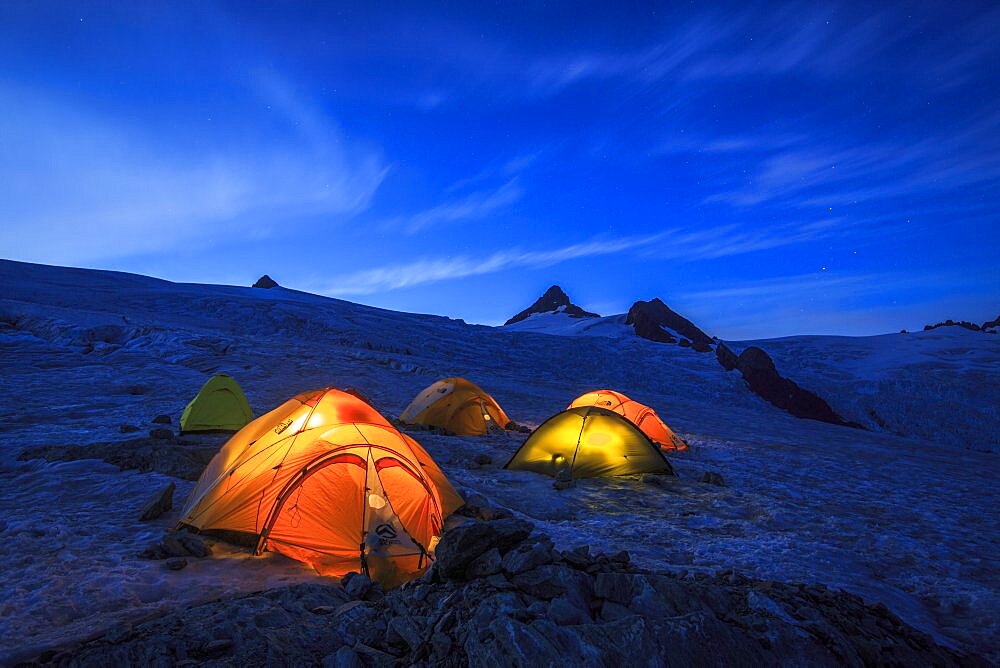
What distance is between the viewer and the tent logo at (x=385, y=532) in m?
6.35

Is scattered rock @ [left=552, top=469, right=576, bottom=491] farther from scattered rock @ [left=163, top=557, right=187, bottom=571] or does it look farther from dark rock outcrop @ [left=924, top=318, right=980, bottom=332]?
dark rock outcrop @ [left=924, top=318, right=980, bottom=332]

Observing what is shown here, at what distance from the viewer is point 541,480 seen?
1091 cm

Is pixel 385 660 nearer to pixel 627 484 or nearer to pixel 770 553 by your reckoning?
pixel 770 553

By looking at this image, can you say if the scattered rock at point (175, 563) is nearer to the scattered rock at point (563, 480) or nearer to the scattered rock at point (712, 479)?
the scattered rock at point (563, 480)

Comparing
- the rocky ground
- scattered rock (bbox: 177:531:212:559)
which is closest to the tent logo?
the rocky ground

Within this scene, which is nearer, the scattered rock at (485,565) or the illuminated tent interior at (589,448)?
the scattered rock at (485,565)

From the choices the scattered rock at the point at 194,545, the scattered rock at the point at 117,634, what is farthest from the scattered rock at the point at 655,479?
the scattered rock at the point at 117,634

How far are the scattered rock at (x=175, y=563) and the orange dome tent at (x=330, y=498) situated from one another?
813 millimetres

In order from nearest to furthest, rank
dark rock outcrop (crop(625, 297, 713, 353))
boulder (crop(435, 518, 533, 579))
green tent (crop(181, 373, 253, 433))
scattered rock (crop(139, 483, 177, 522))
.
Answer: boulder (crop(435, 518, 533, 579)), scattered rock (crop(139, 483, 177, 522)), green tent (crop(181, 373, 253, 433)), dark rock outcrop (crop(625, 297, 713, 353))

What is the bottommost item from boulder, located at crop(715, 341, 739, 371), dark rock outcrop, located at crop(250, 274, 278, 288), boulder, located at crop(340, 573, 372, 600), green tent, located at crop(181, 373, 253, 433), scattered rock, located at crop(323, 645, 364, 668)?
boulder, located at crop(340, 573, 372, 600)

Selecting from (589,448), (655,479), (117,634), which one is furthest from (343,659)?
(655,479)

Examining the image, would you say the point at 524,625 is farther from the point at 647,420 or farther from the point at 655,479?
the point at 647,420

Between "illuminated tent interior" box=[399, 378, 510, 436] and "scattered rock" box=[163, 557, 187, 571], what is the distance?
34.7ft

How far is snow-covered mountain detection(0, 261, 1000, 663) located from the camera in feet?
18.1
